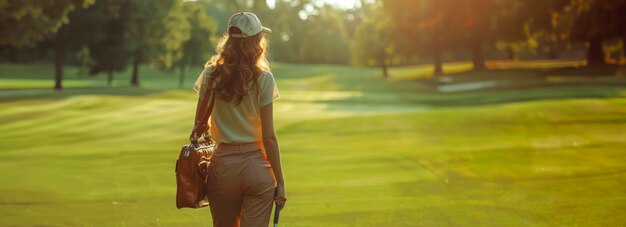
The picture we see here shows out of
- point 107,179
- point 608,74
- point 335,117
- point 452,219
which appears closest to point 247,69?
point 452,219

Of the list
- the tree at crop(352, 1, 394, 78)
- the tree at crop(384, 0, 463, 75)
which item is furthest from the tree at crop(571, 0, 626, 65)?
the tree at crop(352, 1, 394, 78)

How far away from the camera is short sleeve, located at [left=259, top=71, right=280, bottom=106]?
17.2 ft

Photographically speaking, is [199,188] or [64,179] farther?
[64,179]

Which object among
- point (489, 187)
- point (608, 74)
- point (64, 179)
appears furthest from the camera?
point (608, 74)

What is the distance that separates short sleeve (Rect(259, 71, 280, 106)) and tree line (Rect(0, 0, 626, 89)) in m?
27.5

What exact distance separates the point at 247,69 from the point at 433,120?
2305 cm

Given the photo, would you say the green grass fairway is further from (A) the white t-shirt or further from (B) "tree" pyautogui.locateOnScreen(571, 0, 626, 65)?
(B) "tree" pyautogui.locateOnScreen(571, 0, 626, 65)

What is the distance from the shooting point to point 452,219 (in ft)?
35.0

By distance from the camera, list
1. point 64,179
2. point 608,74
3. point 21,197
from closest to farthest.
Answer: point 21,197
point 64,179
point 608,74

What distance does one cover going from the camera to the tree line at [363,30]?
48688 millimetres

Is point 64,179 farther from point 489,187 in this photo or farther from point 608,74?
point 608,74

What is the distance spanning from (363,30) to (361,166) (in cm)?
7006

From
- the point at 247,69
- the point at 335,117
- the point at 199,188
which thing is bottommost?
the point at 335,117

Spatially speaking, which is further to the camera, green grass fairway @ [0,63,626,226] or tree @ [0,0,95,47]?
tree @ [0,0,95,47]
